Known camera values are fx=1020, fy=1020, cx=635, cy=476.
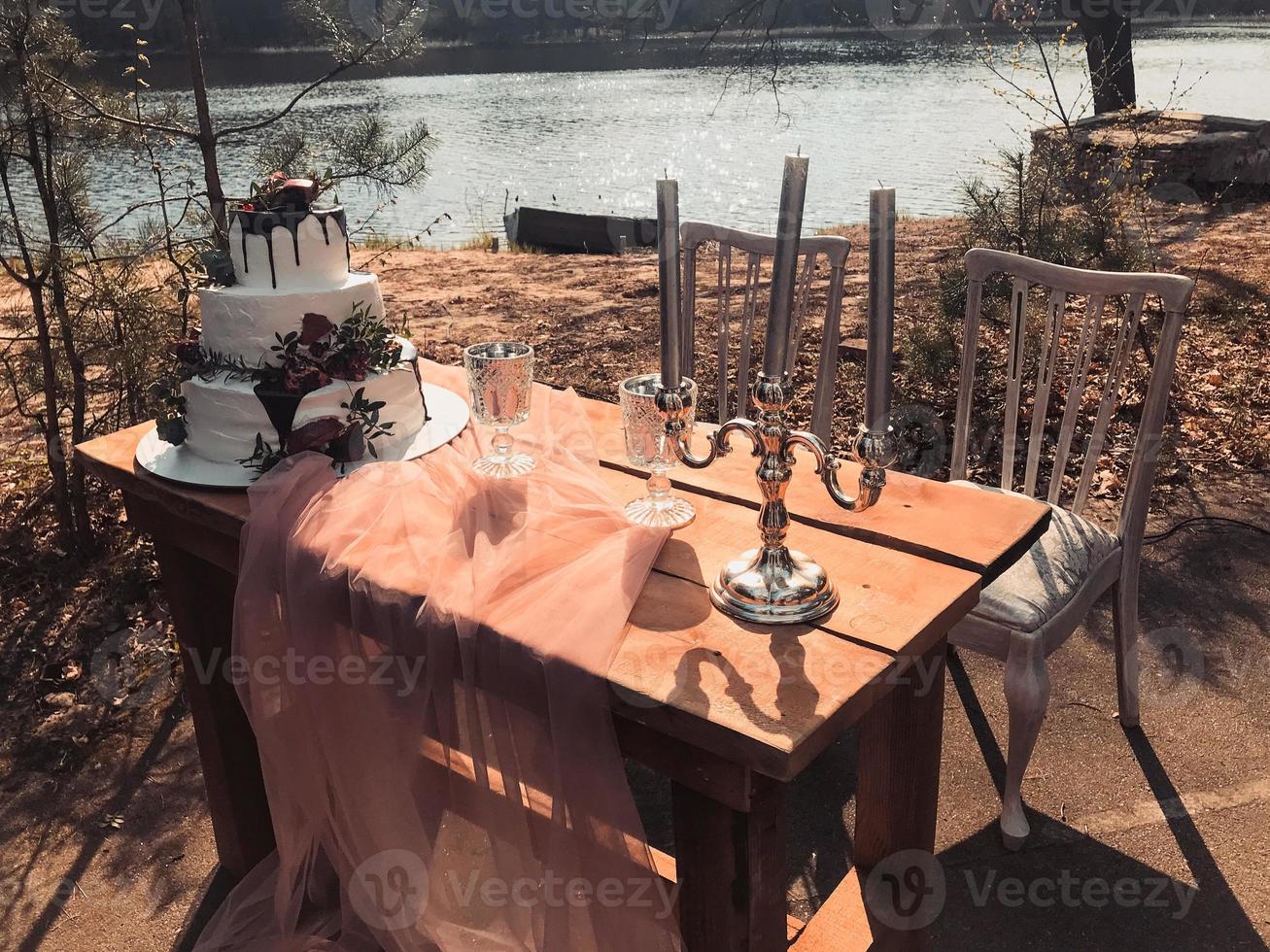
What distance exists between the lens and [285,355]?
5.27ft

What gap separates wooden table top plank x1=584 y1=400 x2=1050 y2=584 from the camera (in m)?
1.41

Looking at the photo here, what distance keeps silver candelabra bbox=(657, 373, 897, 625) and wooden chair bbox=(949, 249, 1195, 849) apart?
2.39 feet

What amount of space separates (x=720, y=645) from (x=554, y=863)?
371 mm

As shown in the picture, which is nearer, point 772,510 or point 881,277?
point 881,277

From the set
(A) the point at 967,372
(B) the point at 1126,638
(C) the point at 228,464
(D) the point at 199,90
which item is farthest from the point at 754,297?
(D) the point at 199,90

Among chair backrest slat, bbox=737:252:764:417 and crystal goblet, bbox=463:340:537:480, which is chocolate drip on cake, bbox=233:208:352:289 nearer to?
crystal goblet, bbox=463:340:537:480

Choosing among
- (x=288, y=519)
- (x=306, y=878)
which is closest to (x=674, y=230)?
(x=288, y=519)

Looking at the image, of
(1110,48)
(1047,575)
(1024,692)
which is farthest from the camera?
(1110,48)

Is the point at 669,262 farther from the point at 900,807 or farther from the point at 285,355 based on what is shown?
the point at 900,807

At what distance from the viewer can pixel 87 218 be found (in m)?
2.85

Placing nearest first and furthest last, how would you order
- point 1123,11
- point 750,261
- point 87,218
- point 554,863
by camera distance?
point 554,863 → point 750,261 → point 87,218 → point 1123,11

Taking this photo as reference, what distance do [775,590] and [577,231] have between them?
753 cm

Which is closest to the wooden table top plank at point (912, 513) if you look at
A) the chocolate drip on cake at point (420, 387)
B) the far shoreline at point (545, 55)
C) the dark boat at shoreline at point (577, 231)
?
the chocolate drip on cake at point (420, 387)

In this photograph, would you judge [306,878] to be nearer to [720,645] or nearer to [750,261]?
[720,645]
